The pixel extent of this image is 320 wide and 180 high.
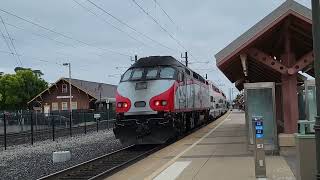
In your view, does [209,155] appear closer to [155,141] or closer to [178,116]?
[155,141]

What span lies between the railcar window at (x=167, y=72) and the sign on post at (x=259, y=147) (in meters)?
10.4

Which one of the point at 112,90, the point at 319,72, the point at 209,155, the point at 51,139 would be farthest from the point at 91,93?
the point at 319,72

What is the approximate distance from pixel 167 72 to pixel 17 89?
7866cm

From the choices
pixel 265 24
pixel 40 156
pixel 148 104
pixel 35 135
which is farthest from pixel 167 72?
pixel 35 135

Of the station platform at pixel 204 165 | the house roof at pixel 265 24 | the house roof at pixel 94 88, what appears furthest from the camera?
the house roof at pixel 94 88

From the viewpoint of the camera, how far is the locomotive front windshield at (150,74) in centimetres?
2111

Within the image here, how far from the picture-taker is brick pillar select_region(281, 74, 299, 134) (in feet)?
52.8

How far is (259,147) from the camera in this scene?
11.0 m

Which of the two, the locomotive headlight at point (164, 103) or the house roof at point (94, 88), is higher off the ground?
the house roof at point (94, 88)

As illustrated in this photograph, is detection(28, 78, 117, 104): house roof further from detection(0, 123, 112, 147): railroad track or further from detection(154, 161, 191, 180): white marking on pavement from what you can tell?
detection(154, 161, 191, 180): white marking on pavement

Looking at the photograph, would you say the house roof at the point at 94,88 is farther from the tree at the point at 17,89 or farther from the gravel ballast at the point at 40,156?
the gravel ballast at the point at 40,156

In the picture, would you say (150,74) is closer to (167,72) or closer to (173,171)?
(167,72)

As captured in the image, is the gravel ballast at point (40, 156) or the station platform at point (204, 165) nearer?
the station platform at point (204, 165)

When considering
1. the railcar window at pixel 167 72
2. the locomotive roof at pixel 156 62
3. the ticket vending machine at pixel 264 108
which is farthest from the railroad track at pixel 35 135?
the ticket vending machine at pixel 264 108
